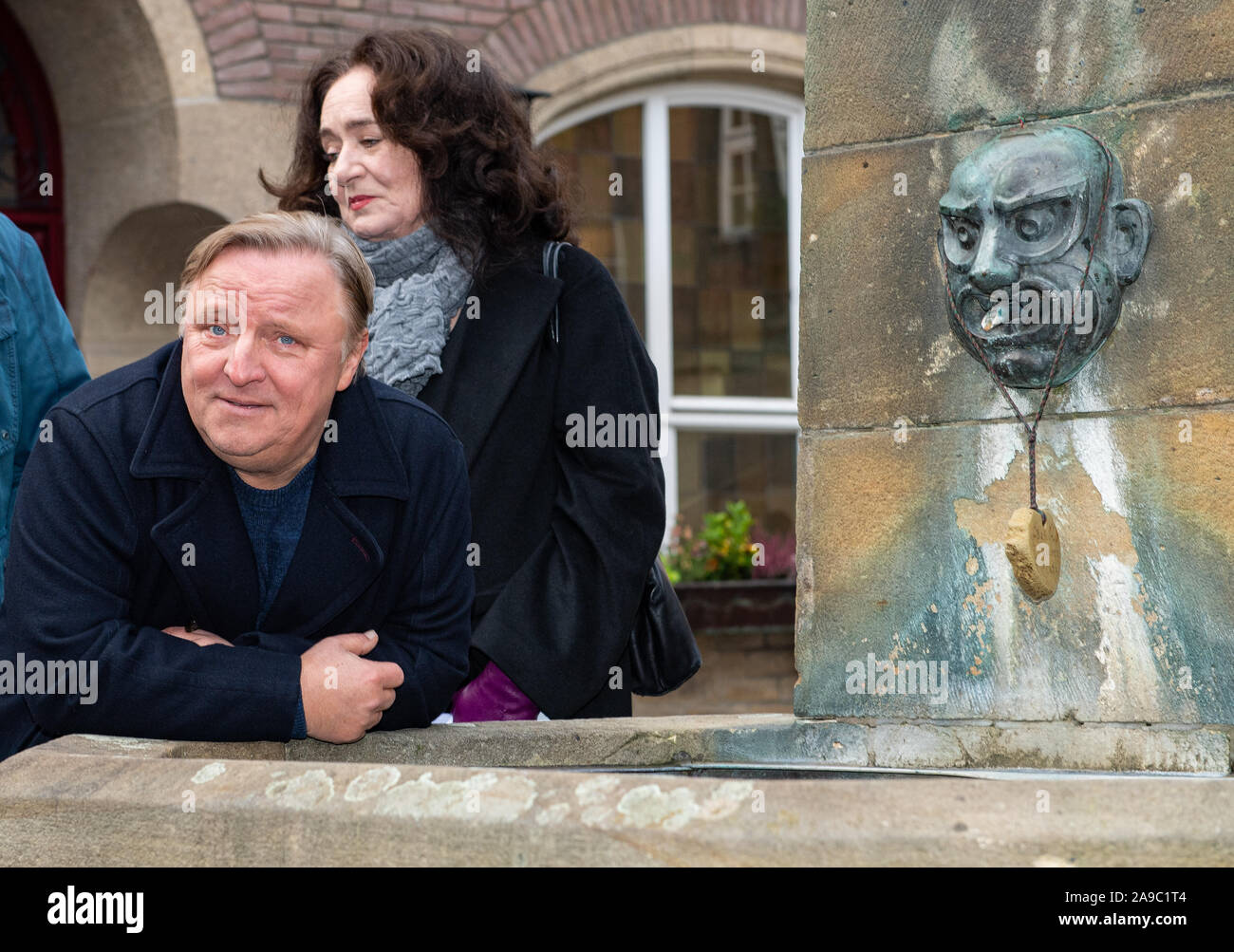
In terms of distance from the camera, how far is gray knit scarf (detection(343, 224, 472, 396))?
2971 millimetres

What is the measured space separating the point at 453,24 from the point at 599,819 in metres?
6.79

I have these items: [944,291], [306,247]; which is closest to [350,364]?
[306,247]

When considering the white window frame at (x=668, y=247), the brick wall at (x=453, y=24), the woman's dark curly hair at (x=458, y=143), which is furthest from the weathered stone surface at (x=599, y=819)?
the white window frame at (x=668, y=247)

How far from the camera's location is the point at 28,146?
766 centimetres

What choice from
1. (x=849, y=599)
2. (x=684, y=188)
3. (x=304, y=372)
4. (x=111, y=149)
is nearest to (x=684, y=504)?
(x=684, y=188)

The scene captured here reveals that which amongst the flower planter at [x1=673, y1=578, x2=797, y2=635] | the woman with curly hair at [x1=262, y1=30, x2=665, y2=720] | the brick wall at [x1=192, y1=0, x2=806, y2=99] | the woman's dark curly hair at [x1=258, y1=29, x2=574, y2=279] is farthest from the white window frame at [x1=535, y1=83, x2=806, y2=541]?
the woman with curly hair at [x1=262, y1=30, x2=665, y2=720]

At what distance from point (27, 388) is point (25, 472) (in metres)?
0.59

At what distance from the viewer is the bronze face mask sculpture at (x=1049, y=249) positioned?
8.94ft

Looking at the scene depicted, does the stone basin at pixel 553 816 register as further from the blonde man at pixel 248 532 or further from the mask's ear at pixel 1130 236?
the mask's ear at pixel 1130 236

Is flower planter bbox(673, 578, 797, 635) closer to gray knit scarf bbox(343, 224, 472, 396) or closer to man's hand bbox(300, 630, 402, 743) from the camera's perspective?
gray knit scarf bbox(343, 224, 472, 396)

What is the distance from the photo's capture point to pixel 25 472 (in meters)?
2.38

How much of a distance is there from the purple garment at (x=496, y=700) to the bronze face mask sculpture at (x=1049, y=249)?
86 cm

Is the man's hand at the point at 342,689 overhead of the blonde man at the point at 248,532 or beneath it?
beneath

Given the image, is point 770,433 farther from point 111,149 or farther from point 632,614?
point 632,614
